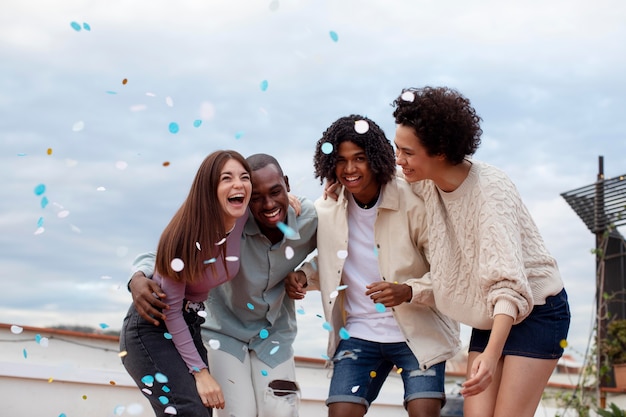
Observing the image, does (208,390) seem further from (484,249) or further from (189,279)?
(484,249)

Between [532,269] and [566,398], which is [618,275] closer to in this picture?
[566,398]

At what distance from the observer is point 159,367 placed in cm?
246

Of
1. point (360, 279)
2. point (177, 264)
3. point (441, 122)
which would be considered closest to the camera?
point (441, 122)

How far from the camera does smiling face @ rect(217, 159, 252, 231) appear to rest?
8.17 ft

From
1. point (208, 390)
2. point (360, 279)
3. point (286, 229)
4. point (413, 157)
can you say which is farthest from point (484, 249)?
point (208, 390)

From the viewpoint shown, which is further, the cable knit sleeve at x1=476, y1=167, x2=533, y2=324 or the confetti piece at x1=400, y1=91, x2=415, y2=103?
the confetti piece at x1=400, y1=91, x2=415, y2=103

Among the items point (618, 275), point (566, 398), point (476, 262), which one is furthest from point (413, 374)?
point (618, 275)

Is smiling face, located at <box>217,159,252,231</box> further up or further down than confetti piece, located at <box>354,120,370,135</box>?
further down

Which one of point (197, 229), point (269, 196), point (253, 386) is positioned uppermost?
point (269, 196)

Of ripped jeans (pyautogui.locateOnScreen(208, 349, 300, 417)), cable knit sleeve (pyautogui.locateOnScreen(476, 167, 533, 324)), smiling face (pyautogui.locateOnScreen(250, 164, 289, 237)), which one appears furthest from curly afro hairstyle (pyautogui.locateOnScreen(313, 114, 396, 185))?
ripped jeans (pyautogui.locateOnScreen(208, 349, 300, 417))

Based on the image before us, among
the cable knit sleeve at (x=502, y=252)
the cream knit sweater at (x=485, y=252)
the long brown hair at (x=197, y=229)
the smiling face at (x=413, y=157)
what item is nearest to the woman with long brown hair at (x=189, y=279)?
the long brown hair at (x=197, y=229)

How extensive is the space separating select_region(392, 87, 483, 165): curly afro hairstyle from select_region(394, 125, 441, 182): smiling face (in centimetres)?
2

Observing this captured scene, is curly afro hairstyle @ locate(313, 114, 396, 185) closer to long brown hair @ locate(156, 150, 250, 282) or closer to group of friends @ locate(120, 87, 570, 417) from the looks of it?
group of friends @ locate(120, 87, 570, 417)

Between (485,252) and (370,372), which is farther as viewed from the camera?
(370,372)
